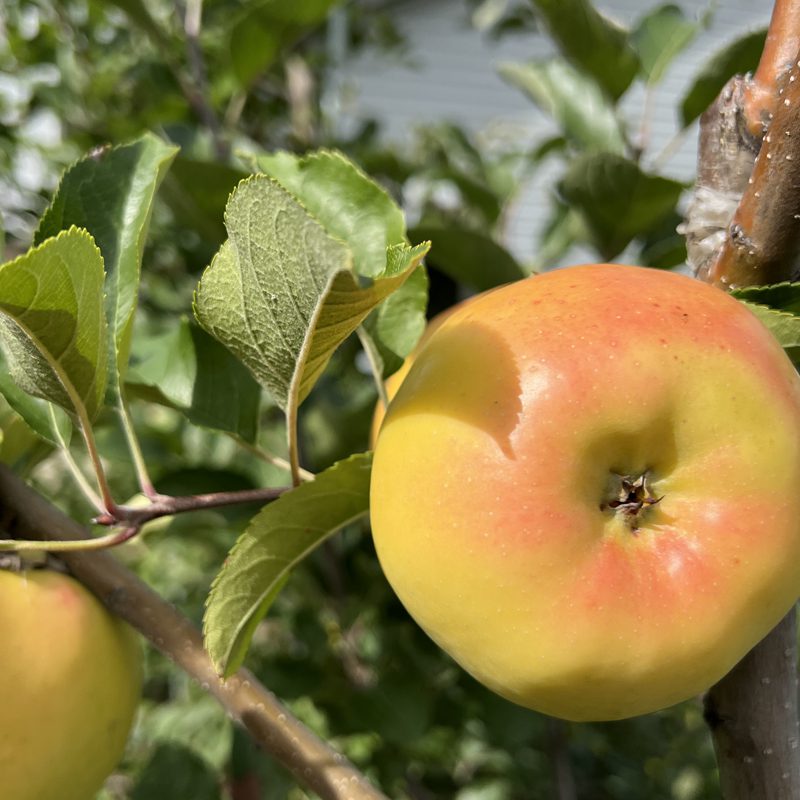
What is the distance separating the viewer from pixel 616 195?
3.19 feet

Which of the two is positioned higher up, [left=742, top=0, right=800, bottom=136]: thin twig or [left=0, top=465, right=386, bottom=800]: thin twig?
[left=742, top=0, right=800, bottom=136]: thin twig

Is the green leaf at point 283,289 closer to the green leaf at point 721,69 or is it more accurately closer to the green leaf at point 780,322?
the green leaf at point 780,322

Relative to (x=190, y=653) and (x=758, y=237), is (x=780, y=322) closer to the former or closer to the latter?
(x=758, y=237)

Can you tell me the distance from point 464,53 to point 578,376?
527cm

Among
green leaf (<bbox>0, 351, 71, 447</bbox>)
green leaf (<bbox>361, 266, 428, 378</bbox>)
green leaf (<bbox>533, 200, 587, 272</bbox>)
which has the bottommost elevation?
green leaf (<bbox>533, 200, 587, 272</bbox>)

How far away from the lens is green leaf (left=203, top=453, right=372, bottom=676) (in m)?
0.50

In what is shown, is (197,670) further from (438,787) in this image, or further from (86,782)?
(438,787)

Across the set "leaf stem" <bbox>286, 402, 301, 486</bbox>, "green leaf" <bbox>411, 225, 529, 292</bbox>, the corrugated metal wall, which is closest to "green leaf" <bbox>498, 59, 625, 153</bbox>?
"green leaf" <bbox>411, 225, 529, 292</bbox>

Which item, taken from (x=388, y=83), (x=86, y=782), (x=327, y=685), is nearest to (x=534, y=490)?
(x=86, y=782)

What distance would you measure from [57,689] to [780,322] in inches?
18.4

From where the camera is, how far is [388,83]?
16.5 feet

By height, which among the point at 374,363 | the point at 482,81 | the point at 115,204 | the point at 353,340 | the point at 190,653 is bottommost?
the point at 482,81

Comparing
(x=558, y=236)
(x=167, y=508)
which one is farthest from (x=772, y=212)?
(x=558, y=236)

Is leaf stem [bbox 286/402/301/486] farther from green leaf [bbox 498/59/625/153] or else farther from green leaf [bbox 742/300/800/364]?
green leaf [bbox 498/59/625/153]
